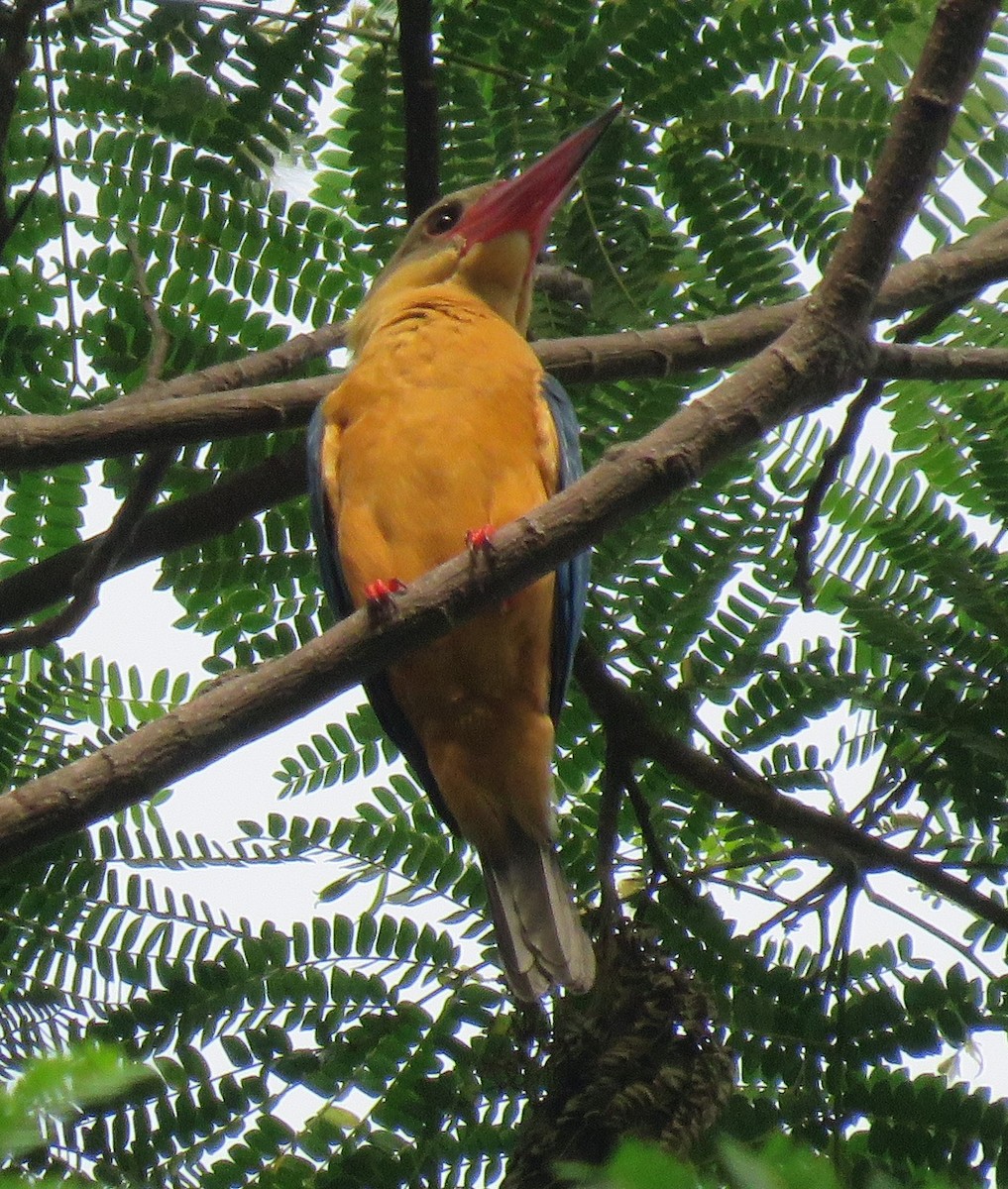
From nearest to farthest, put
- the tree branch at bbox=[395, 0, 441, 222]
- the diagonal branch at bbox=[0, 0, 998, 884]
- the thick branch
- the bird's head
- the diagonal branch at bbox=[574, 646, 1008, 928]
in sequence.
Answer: the diagonal branch at bbox=[0, 0, 998, 884] → the thick branch → the diagonal branch at bbox=[574, 646, 1008, 928] → the tree branch at bbox=[395, 0, 441, 222] → the bird's head

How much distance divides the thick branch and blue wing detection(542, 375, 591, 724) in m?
0.11

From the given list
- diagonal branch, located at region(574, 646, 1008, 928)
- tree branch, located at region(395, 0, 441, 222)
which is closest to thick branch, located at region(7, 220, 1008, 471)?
tree branch, located at region(395, 0, 441, 222)

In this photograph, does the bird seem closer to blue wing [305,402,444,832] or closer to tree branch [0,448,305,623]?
blue wing [305,402,444,832]

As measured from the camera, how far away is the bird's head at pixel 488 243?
13.9 ft

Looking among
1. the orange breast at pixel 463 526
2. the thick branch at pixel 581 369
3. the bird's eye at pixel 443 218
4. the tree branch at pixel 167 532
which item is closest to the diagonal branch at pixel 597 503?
the thick branch at pixel 581 369

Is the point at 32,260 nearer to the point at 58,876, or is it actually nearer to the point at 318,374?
the point at 318,374

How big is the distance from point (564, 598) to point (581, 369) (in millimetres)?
621

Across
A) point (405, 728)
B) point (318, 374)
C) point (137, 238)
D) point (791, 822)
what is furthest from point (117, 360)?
point (791, 822)

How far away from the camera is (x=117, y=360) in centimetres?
416

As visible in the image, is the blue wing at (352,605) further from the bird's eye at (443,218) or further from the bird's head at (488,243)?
the bird's eye at (443,218)

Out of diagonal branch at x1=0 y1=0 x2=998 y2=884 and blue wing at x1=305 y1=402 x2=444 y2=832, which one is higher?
blue wing at x1=305 y1=402 x2=444 y2=832

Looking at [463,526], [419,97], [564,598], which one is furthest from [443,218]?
[564,598]

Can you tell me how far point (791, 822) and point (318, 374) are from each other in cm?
224

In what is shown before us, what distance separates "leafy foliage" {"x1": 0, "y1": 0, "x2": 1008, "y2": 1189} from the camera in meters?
3.33
